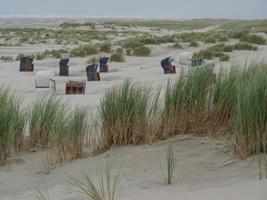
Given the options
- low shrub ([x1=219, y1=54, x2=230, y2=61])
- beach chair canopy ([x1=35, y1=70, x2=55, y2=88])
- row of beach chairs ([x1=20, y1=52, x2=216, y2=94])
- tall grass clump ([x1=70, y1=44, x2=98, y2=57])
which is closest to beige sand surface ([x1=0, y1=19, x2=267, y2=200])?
row of beach chairs ([x1=20, y1=52, x2=216, y2=94])

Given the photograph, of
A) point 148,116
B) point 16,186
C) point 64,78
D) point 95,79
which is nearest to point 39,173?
point 16,186

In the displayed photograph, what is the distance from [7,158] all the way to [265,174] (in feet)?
10.2

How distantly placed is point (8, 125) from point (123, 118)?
1.34m

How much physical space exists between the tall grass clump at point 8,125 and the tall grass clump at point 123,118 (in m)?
1.06

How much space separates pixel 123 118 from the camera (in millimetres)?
6273

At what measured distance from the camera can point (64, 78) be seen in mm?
16672

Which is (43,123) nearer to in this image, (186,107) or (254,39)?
(186,107)

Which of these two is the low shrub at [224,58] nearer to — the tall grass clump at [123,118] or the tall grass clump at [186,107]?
the tall grass clump at [186,107]

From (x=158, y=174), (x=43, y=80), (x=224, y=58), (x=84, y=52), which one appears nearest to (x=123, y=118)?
(x=158, y=174)

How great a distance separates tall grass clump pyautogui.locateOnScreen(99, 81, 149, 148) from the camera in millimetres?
6293

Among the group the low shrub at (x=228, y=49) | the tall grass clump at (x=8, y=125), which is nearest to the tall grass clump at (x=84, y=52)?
the low shrub at (x=228, y=49)

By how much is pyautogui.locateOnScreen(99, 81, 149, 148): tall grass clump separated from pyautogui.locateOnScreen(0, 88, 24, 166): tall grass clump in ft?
3.46

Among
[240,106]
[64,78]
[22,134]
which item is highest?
[240,106]

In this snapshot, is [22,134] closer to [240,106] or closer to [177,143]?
[177,143]
